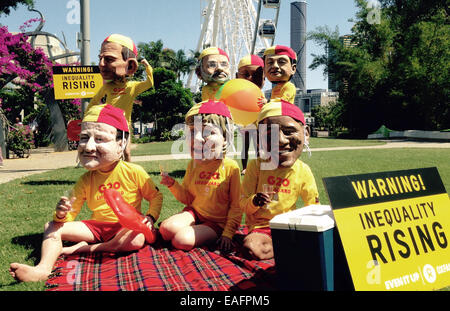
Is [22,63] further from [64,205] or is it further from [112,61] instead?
[64,205]

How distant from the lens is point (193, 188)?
11.2 ft

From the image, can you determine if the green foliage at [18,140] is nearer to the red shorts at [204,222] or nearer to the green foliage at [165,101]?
the red shorts at [204,222]

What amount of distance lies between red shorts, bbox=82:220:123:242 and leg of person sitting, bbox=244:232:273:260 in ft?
3.68

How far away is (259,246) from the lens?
9.41ft

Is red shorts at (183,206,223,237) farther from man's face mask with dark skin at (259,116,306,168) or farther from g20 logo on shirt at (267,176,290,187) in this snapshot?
man's face mask with dark skin at (259,116,306,168)

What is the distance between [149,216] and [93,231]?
0.47 metres

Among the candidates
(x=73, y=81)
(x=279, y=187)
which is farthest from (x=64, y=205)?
(x=73, y=81)

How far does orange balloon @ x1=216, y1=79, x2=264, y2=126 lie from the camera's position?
372 centimetres

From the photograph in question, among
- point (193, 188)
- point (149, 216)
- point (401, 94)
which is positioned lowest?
point (149, 216)

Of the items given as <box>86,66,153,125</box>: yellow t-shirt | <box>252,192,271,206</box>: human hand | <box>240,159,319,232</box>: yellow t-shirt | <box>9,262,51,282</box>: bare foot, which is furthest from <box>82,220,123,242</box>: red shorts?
<box>86,66,153,125</box>: yellow t-shirt

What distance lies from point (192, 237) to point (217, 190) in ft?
1.47
